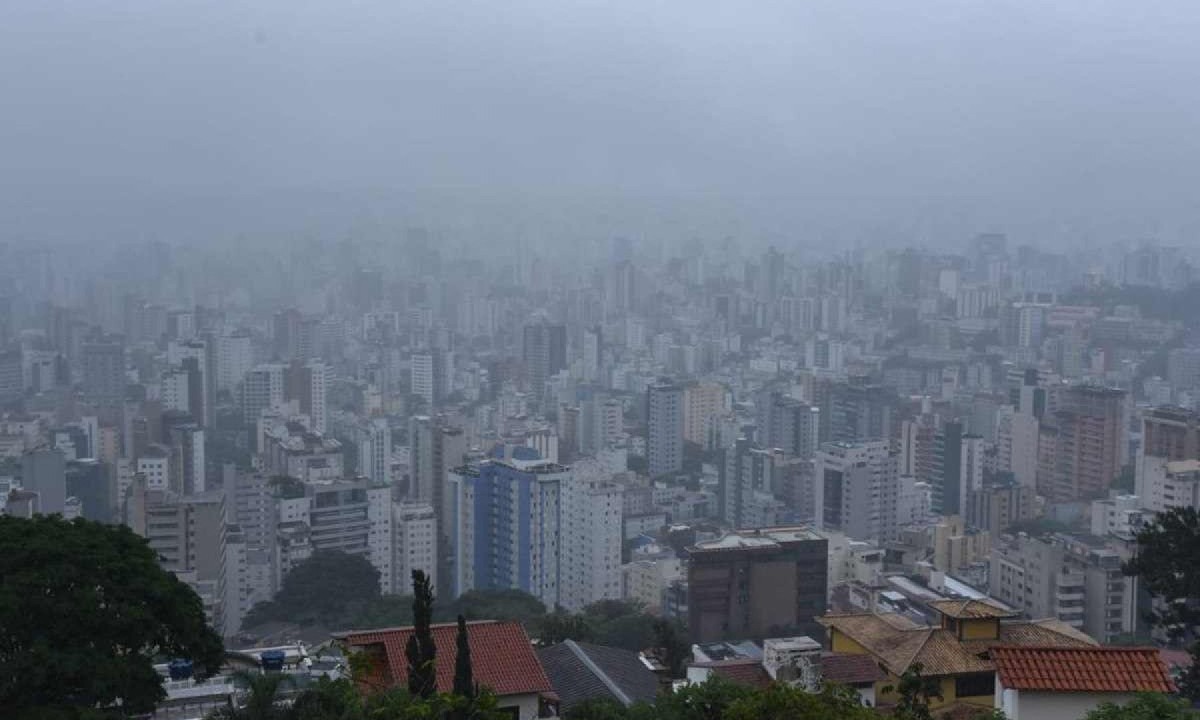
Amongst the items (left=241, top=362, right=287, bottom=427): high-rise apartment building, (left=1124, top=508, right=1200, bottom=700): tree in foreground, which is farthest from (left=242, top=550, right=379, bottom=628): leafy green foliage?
(left=241, top=362, right=287, bottom=427): high-rise apartment building

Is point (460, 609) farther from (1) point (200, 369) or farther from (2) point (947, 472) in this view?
(1) point (200, 369)

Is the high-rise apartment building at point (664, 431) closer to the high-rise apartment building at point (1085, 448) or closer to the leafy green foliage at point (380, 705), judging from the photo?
the high-rise apartment building at point (1085, 448)

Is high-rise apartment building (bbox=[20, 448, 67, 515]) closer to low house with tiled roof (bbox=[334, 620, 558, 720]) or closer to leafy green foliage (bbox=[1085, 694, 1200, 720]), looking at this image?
low house with tiled roof (bbox=[334, 620, 558, 720])

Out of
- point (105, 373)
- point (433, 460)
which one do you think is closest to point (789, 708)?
point (433, 460)

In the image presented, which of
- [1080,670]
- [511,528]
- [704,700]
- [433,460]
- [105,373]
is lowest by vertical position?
[511,528]

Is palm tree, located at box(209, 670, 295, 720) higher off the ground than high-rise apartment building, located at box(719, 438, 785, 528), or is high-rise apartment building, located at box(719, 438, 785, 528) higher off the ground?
palm tree, located at box(209, 670, 295, 720)
